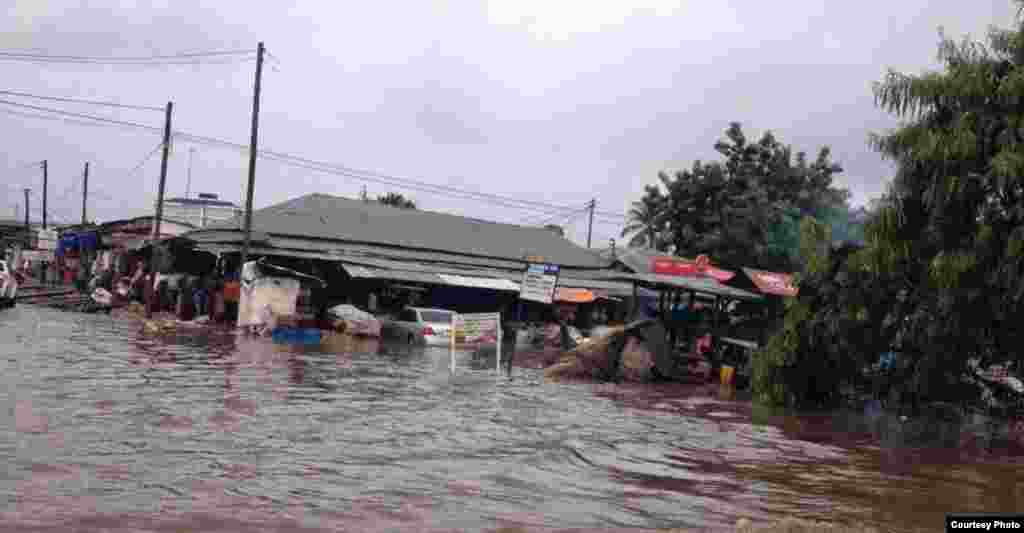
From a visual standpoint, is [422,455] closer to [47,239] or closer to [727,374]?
[727,374]

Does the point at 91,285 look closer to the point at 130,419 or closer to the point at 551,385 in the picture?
the point at 551,385

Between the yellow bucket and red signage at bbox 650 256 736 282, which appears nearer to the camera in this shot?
the yellow bucket

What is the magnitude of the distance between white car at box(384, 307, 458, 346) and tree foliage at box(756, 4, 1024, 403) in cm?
1582

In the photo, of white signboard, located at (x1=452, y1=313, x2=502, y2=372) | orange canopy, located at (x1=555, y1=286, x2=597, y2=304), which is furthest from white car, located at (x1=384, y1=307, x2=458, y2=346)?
white signboard, located at (x1=452, y1=313, x2=502, y2=372)

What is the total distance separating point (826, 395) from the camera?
18594 millimetres

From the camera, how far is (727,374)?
75.9 feet

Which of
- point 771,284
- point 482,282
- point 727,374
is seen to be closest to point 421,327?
point 482,282

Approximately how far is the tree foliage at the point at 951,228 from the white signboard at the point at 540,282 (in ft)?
19.4

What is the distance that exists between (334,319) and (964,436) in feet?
65.8

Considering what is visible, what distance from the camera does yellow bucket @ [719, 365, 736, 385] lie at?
22969mm

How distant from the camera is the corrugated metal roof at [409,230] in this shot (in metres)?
37.7

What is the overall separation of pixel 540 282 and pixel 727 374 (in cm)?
584

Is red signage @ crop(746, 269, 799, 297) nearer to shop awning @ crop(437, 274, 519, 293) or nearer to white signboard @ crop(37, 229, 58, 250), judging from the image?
shop awning @ crop(437, 274, 519, 293)

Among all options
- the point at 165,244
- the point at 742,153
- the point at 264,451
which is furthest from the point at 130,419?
the point at 742,153
